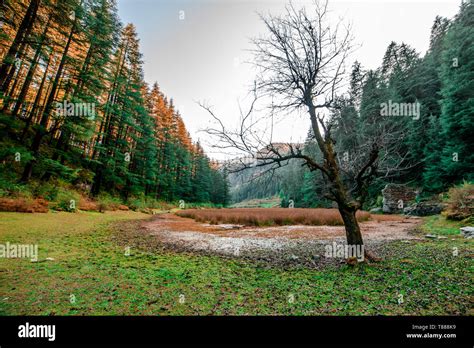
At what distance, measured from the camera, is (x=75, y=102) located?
12.7 metres

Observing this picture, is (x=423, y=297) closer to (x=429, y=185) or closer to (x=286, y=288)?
(x=286, y=288)

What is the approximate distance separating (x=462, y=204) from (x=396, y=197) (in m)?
14.5

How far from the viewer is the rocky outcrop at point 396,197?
1995 centimetres

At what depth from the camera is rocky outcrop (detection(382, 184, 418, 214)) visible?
20.0m

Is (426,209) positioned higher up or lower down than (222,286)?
higher up

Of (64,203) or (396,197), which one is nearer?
(64,203)

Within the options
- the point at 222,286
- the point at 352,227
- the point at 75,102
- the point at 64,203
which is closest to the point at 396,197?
the point at 352,227

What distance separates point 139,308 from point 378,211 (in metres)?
27.6

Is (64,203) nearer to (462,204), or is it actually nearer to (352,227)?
(352,227)

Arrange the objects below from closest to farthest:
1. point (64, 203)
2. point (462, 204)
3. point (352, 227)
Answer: point (352, 227), point (462, 204), point (64, 203)

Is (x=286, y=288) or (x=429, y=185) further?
(x=429, y=185)
